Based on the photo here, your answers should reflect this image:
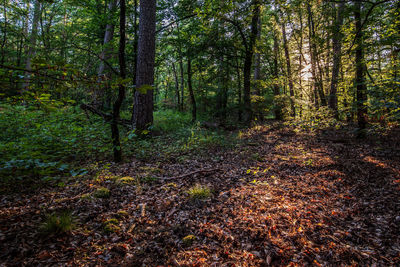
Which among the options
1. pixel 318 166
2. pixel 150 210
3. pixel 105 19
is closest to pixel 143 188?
pixel 150 210

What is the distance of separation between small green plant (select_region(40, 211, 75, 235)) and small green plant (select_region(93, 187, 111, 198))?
2.80ft

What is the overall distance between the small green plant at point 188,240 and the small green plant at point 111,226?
103 cm

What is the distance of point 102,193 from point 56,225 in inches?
41.3

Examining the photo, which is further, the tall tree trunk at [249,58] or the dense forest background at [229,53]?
the tall tree trunk at [249,58]

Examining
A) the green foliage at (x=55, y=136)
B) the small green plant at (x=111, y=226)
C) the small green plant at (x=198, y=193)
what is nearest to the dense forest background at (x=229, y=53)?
the green foliage at (x=55, y=136)

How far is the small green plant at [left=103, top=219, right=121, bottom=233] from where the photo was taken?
2.68 m

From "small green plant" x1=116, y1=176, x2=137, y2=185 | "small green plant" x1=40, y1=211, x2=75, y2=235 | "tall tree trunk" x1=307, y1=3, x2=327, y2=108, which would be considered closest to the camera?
"small green plant" x1=40, y1=211, x2=75, y2=235

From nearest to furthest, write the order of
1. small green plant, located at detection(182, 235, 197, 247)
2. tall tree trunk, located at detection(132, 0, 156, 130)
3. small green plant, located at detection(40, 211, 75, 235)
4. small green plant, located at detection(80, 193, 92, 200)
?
small green plant, located at detection(40, 211, 75, 235), small green plant, located at detection(182, 235, 197, 247), small green plant, located at detection(80, 193, 92, 200), tall tree trunk, located at detection(132, 0, 156, 130)

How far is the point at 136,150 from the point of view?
6.05 metres

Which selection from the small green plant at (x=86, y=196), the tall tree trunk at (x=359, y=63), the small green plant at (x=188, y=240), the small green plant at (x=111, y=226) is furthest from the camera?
the tall tree trunk at (x=359, y=63)

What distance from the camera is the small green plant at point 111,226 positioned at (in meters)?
2.68

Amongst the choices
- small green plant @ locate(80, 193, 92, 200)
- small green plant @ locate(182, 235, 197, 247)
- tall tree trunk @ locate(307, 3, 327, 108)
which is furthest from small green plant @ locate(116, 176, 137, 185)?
tall tree trunk @ locate(307, 3, 327, 108)

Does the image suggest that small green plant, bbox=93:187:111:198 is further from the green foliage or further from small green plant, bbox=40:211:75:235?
the green foliage

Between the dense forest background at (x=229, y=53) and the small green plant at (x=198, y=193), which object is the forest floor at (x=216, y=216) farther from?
the dense forest background at (x=229, y=53)
